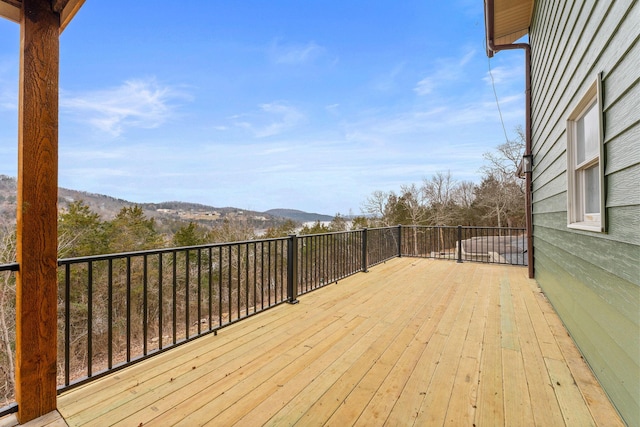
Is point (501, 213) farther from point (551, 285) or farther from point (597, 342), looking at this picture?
point (597, 342)

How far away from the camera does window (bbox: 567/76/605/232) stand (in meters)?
1.88

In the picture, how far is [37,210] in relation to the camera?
1.44 meters

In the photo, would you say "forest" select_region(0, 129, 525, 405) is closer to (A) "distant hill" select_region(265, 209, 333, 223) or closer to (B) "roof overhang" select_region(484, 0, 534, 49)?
(A) "distant hill" select_region(265, 209, 333, 223)

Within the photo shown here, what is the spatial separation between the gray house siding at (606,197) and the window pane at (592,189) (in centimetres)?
20

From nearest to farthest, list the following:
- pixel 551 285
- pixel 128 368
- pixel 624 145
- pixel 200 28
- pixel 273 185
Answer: pixel 624 145 → pixel 128 368 → pixel 551 285 → pixel 200 28 → pixel 273 185

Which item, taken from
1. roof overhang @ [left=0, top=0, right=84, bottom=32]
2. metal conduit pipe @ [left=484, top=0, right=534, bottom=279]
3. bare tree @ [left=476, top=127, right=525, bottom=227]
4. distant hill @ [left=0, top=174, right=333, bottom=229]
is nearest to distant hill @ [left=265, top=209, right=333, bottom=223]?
distant hill @ [left=0, top=174, right=333, bottom=229]

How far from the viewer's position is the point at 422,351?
2.23 m

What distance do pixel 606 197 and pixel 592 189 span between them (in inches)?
26.4

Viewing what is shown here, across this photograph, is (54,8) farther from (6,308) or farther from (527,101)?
(6,308)

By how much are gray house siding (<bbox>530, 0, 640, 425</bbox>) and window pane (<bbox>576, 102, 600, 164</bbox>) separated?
0.41ft

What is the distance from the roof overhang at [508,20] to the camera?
3850 millimetres

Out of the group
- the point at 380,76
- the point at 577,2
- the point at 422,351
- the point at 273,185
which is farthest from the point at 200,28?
the point at 273,185

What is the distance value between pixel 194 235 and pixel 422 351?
1570 cm

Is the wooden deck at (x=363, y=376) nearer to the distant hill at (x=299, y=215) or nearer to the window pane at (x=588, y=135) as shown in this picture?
the window pane at (x=588, y=135)
